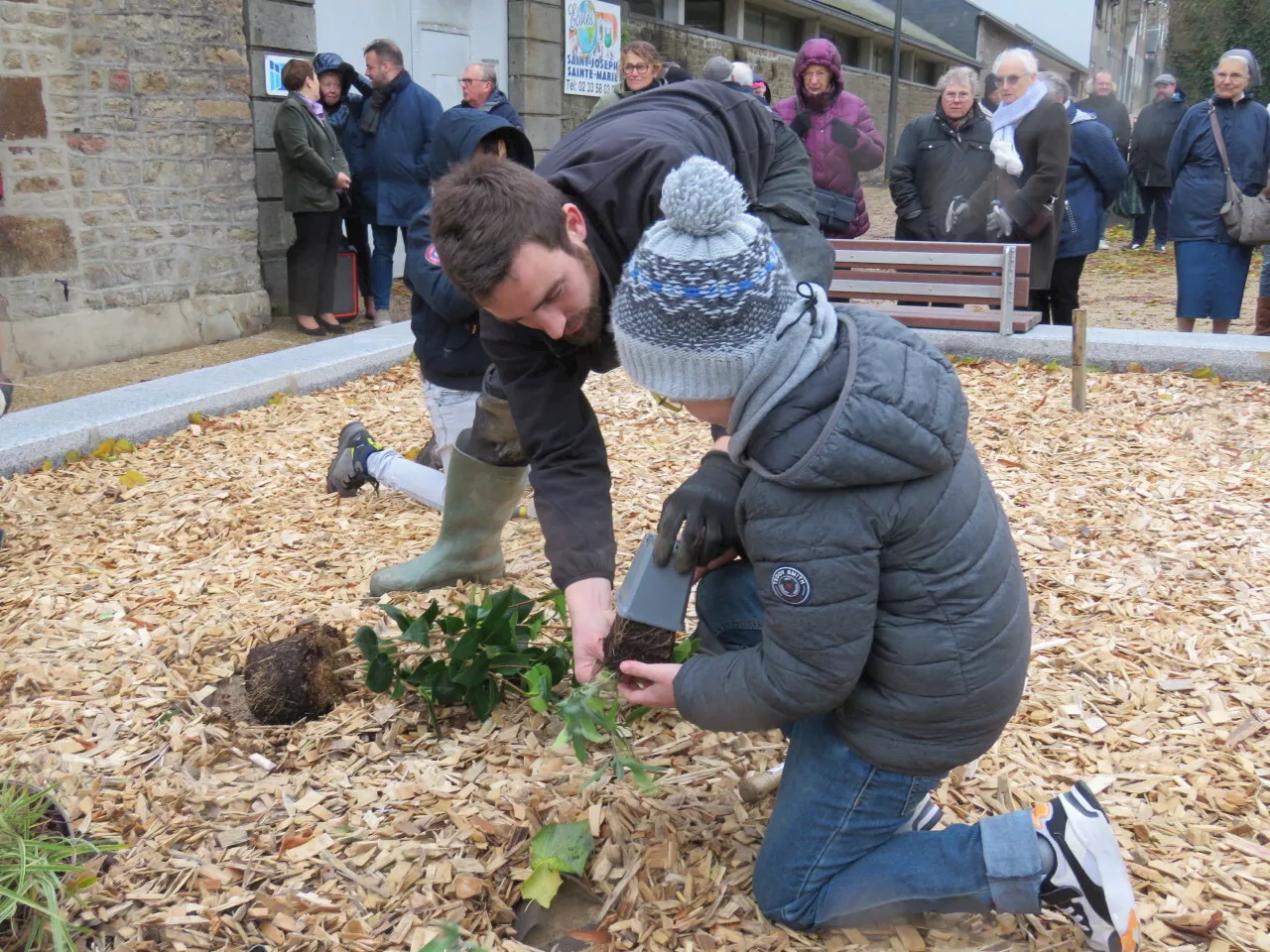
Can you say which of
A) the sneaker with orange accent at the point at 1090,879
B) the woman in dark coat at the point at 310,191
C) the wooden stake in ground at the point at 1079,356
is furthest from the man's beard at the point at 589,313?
the woman in dark coat at the point at 310,191

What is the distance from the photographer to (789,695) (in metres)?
1.89

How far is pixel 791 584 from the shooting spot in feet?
5.93

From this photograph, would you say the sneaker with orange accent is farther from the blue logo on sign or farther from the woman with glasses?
the woman with glasses

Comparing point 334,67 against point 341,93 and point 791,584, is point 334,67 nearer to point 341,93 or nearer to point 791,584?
point 341,93

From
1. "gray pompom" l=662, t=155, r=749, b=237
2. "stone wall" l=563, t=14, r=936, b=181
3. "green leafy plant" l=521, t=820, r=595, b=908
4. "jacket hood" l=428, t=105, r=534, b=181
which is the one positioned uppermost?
"stone wall" l=563, t=14, r=936, b=181

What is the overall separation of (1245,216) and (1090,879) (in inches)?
224

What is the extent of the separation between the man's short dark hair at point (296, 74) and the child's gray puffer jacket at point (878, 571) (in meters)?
6.94

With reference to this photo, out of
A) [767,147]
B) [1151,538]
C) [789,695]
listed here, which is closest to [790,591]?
[789,695]

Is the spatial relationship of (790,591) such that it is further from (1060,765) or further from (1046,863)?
(1060,765)

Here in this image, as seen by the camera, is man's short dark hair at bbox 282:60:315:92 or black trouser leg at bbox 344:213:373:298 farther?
black trouser leg at bbox 344:213:373:298

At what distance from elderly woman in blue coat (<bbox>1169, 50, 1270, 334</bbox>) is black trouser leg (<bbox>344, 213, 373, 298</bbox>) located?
5.74 m

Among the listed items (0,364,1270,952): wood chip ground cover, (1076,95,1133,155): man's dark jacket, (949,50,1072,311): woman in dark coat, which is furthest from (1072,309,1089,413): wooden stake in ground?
(1076,95,1133,155): man's dark jacket

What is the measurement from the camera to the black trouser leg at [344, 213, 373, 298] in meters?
8.98

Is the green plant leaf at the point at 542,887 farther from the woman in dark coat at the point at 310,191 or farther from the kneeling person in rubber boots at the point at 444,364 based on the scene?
the woman in dark coat at the point at 310,191
